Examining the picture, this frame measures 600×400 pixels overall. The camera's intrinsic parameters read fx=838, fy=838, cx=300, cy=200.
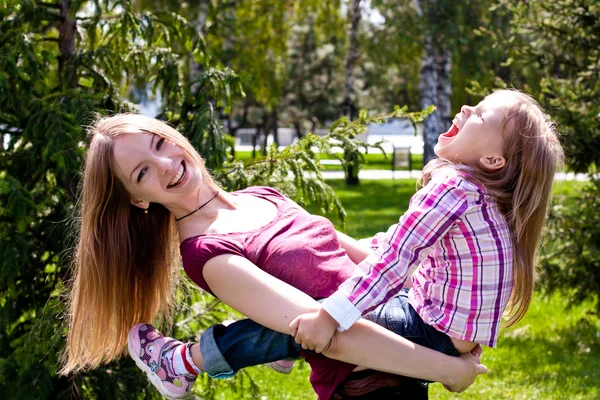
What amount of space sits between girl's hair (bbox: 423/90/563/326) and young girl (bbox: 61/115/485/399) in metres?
0.35

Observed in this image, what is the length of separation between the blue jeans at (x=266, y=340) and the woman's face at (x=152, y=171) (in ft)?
1.34

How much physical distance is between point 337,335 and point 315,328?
3.0 inches

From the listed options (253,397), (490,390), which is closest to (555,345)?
(490,390)

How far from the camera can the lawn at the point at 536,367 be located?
16.8ft

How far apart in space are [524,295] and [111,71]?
2.42 metres

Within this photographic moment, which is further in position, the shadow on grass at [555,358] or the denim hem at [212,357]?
the shadow on grass at [555,358]

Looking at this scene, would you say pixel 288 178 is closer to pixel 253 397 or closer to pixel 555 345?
pixel 253 397

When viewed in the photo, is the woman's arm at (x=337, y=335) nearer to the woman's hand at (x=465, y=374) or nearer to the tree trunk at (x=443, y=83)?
the woman's hand at (x=465, y=374)

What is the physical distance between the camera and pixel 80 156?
11.6ft

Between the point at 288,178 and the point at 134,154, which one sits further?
the point at 288,178

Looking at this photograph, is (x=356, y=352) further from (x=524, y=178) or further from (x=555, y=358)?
(x=555, y=358)

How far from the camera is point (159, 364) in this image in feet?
7.77

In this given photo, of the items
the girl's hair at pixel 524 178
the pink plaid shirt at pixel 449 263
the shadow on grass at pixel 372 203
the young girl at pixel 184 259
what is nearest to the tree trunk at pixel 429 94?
the shadow on grass at pixel 372 203

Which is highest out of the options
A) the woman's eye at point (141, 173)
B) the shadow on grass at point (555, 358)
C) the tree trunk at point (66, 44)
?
the tree trunk at point (66, 44)
